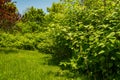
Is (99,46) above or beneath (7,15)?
beneath

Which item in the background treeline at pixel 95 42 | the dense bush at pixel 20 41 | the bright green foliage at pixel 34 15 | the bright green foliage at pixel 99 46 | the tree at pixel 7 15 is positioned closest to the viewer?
the bright green foliage at pixel 99 46

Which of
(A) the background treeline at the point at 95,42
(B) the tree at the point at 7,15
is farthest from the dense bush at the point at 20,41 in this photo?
(A) the background treeline at the point at 95,42

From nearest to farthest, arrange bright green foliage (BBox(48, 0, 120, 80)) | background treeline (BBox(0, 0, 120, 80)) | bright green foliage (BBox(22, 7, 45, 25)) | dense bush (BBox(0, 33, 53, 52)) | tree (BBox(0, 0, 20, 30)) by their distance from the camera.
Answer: bright green foliage (BBox(48, 0, 120, 80)) < background treeline (BBox(0, 0, 120, 80)) < tree (BBox(0, 0, 20, 30)) < dense bush (BBox(0, 33, 53, 52)) < bright green foliage (BBox(22, 7, 45, 25))

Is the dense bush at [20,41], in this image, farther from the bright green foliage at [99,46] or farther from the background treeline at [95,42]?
the bright green foliage at [99,46]

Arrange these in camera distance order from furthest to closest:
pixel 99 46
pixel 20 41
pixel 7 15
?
1. pixel 20 41
2. pixel 7 15
3. pixel 99 46

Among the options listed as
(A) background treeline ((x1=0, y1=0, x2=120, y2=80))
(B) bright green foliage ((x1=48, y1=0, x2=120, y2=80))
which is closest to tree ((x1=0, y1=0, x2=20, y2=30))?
(A) background treeline ((x1=0, y1=0, x2=120, y2=80))

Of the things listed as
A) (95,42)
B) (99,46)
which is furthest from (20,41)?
(99,46)

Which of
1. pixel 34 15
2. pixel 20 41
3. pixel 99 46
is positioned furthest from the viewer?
pixel 34 15

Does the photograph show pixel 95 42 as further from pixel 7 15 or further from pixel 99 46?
pixel 7 15

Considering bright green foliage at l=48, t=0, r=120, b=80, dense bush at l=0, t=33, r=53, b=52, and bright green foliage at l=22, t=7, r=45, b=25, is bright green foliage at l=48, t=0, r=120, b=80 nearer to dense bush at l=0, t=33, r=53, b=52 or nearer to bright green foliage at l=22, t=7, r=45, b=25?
dense bush at l=0, t=33, r=53, b=52

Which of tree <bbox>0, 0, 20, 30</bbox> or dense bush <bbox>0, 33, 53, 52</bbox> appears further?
dense bush <bbox>0, 33, 53, 52</bbox>

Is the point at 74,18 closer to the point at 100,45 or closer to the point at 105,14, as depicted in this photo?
the point at 105,14

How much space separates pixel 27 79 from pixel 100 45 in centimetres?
306

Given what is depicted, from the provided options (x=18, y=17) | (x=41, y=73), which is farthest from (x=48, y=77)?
(x=18, y=17)
